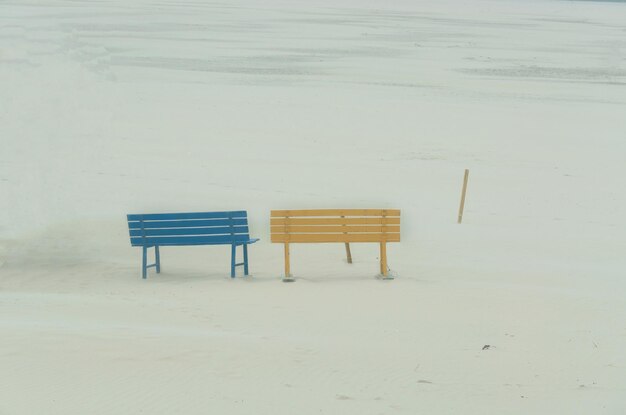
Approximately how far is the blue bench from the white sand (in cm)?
51

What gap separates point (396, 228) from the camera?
1349 centimetres

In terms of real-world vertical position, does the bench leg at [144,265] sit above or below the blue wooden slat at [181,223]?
below

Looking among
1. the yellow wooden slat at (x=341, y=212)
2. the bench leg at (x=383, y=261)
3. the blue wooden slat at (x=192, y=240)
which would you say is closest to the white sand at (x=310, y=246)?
the bench leg at (x=383, y=261)

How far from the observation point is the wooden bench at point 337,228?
13375 millimetres

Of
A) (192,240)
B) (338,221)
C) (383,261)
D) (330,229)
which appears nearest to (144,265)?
(192,240)

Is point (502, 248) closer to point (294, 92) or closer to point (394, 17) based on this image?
point (294, 92)

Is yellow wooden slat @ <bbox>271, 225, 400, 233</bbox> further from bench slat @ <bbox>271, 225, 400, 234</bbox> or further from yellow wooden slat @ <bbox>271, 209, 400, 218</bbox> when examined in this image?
yellow wooden slat @ <bbox>271, 209, 400, 218</bbox>

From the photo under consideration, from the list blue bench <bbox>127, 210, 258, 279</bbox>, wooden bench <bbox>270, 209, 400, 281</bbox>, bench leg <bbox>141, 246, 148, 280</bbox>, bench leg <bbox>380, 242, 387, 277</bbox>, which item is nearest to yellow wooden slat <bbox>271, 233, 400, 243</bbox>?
wooden bench <bbox>270, 209, 400, 281</bbox>

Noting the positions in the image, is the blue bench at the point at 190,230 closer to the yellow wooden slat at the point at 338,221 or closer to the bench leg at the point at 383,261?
the yellow wooden slat at the point at 338,221

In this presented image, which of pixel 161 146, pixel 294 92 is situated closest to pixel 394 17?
pixel 294 92

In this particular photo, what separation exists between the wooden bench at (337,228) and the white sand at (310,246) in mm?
538

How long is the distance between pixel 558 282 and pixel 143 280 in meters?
5.30

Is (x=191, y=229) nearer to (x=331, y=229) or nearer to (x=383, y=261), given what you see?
(x=331, y=229)

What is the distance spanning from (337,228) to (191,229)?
187cm
